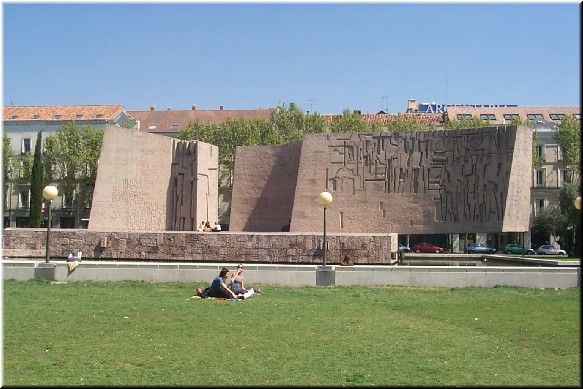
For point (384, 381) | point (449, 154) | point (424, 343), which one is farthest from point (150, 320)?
point (449, 154)

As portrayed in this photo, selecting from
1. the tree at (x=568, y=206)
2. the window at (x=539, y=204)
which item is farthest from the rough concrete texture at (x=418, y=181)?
the window at (x=539, y=204)

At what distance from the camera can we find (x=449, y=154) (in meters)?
23.3

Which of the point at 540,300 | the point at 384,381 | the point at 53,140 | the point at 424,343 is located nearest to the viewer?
the point at 384,381

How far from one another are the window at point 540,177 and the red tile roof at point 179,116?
68.3ft

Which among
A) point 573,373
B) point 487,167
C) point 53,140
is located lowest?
point 573,373

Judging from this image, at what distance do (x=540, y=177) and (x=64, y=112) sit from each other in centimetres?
3552

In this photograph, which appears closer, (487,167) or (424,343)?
(424,343)

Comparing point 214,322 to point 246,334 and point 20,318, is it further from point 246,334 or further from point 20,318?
point 20,318

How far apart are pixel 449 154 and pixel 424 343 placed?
14.6 meters

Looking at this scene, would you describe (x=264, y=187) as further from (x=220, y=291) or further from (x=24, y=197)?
(x=24, y=197)

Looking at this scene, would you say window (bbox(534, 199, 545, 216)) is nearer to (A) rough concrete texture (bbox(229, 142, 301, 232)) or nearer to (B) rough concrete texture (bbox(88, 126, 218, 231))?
(A) rough concrete texture (bbox(229, 142, 301, 232))

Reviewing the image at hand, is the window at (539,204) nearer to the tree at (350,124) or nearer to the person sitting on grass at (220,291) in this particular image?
the tree at (350,124)

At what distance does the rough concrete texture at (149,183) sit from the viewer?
78.0ft

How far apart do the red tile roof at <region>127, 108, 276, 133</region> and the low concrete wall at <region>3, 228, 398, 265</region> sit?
115 feet
